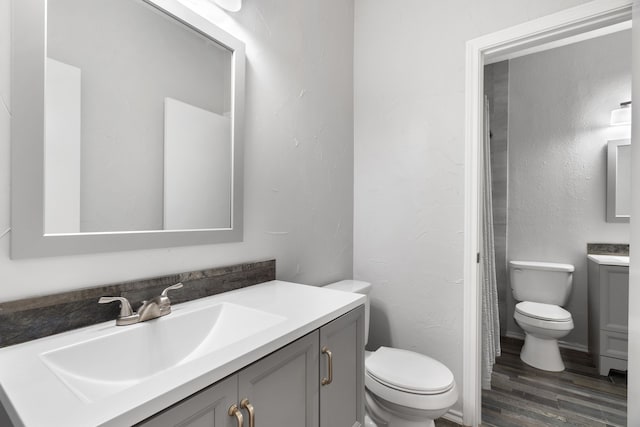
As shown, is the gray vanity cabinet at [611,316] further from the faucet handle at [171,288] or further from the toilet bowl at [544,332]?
the faucet handle at [171,288]

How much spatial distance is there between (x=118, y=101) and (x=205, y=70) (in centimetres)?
38

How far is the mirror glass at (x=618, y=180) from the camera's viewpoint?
8.25ft

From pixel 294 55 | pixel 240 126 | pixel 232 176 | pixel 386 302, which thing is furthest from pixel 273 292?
pixel 294 55

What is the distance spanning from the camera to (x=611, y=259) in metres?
2.35

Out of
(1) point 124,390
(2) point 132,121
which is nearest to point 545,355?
(1) point 124,390

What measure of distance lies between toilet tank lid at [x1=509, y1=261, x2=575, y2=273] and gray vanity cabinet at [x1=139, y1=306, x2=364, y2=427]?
229cm

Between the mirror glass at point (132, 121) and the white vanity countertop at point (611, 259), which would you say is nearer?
the mirror glass at point (132, 121)

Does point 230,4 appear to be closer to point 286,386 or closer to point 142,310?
point 142,310

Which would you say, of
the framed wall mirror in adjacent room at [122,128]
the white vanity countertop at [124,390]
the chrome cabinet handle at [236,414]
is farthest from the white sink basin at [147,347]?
the framed wall mirror in adjacent room at [122,128]

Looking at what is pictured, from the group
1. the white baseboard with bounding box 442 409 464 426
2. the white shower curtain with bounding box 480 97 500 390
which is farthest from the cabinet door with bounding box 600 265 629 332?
the white baseboard with bounding box 442 409 464 426

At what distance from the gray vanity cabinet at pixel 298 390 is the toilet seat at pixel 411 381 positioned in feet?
0.85

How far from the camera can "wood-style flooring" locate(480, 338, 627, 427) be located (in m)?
1.78

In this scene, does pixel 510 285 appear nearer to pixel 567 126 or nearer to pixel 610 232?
pixel 610 232

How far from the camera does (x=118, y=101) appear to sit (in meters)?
0.98
